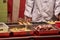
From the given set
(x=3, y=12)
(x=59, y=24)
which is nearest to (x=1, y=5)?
(x=3, y=12)

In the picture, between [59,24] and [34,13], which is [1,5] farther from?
[59,24]

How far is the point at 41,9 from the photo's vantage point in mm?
2781

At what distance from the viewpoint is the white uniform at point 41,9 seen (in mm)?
2750

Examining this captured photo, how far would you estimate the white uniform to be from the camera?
2750 millimetres

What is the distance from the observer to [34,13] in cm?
286

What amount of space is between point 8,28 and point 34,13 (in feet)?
3.37

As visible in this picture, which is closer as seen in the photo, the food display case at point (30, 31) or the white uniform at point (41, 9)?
the food display case at point (30, 31)

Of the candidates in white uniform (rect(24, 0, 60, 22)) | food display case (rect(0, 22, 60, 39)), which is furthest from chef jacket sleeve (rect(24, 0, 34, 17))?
food display case (rect(0, 22, 60, 39))

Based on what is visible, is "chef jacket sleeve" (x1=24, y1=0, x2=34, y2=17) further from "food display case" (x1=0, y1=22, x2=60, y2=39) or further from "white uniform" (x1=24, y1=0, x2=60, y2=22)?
"food display case" (x1=0, y1=22, x2=60, y2=39)

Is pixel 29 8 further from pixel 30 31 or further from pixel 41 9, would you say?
pixel 30 31

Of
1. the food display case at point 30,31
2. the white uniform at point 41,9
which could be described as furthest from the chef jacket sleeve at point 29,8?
the food display case at point 30,31

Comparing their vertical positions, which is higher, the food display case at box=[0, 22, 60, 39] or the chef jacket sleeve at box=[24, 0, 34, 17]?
the chef jacket sleeve at box=[24, 0, 34, 17]

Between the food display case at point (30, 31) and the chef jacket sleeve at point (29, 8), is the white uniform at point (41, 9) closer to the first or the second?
the chef jacket sleeve at point (29, 8)

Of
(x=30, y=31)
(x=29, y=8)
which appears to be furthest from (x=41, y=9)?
(x=30, y=31)
